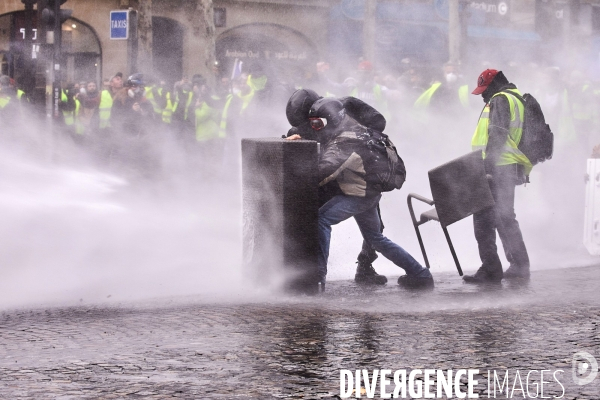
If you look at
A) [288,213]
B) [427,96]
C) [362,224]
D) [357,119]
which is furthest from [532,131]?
[427,96]

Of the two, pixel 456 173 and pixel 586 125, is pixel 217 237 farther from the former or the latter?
pixel 586 125

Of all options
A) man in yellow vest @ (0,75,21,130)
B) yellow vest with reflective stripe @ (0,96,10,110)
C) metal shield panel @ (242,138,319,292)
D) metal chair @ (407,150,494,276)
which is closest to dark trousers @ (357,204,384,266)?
metal chair @ (407,150,494,276)

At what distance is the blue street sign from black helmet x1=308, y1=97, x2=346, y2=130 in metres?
10.8

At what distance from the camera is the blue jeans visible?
701 centimetres

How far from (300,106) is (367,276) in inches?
55.8

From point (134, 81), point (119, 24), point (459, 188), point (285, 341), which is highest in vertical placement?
point (119, 24)

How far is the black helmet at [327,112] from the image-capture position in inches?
276

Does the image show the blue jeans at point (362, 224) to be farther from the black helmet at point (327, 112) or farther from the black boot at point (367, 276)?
the black helmet at point (327, 112)

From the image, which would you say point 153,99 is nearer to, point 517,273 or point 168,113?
point 168,113

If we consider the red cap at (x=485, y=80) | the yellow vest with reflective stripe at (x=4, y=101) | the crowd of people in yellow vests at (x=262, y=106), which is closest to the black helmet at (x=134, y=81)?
the crowd of people in yellow vests at (x=262, y=106)

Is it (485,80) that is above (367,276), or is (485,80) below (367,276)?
above

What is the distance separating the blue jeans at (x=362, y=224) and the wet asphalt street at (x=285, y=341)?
228mm

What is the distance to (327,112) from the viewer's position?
276 inches

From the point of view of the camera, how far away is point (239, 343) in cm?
529
